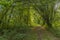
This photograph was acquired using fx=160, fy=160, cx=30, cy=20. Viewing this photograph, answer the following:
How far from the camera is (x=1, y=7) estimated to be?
1406cm

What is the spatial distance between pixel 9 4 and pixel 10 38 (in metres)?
3.72

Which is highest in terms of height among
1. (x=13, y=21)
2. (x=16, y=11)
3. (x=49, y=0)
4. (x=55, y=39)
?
(x=49, y=0)

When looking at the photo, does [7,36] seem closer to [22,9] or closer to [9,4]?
[9,4]

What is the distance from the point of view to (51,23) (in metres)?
18.6

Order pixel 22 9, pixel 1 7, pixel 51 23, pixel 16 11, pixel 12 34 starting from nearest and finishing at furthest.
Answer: pixel 12 34 < pixel 1 7 < pixel 16 11 < pixel 22 9 < pixel 51 23

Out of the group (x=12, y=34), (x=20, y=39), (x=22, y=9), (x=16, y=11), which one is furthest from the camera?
(x=22, y=9)

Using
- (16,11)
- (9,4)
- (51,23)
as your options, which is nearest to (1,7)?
(9,4)

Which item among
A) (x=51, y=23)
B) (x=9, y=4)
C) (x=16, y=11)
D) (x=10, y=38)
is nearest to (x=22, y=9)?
(x=16, y=11)

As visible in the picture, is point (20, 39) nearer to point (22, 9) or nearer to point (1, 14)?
point (1, 14)

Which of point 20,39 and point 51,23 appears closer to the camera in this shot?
point 20,39

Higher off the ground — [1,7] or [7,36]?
[1,7]

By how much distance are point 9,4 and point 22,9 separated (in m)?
2.61

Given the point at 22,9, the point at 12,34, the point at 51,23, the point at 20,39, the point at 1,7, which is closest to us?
the point at 20,39

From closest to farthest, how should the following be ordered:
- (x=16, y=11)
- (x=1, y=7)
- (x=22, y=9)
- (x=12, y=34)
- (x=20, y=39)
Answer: (x=20, y=39) → (x=12, y=34) → (x=1, y=7) → (x=16, y=11) → (x=22, y=9)
